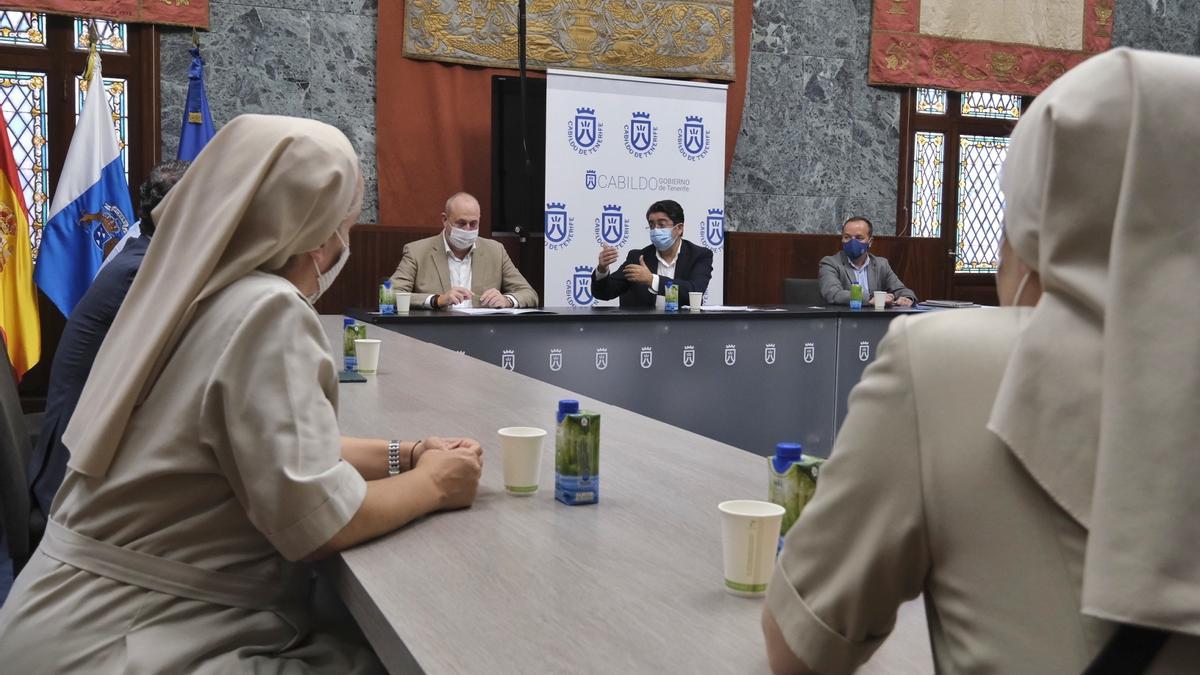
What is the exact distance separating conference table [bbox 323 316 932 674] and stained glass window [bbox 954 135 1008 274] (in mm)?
7222

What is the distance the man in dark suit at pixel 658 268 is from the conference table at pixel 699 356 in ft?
1.91

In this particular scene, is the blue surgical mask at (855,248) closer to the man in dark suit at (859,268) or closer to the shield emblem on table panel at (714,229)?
the man in dark suit at (859,268)

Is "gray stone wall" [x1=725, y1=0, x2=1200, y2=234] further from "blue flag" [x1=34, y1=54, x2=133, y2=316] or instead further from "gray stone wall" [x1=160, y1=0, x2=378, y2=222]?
"blue flag" [x1=34, y1=54, x2=133, y2=316]

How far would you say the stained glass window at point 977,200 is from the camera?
8.80 meters

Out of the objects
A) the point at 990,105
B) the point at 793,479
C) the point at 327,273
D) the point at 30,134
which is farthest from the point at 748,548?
the point at 990,105

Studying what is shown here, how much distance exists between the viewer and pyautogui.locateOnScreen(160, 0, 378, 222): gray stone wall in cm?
674

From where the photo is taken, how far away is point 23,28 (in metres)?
6.32

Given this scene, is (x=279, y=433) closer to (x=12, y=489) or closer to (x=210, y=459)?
(x=210, y=459)

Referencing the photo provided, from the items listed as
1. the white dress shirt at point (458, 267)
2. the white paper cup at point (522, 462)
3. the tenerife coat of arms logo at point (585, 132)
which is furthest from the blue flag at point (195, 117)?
the white paper cup at point (522, 462)

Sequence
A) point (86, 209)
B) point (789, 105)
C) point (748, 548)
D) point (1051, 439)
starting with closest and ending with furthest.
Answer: point (1051, 439), point (748, 548), point (86, 209), point (789, 105)

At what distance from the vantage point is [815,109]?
329 inches

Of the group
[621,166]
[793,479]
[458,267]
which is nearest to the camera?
[793,479]

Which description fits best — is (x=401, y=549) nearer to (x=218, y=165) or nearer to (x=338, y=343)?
(x=218, y=165)

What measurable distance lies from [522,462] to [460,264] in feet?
15.0
